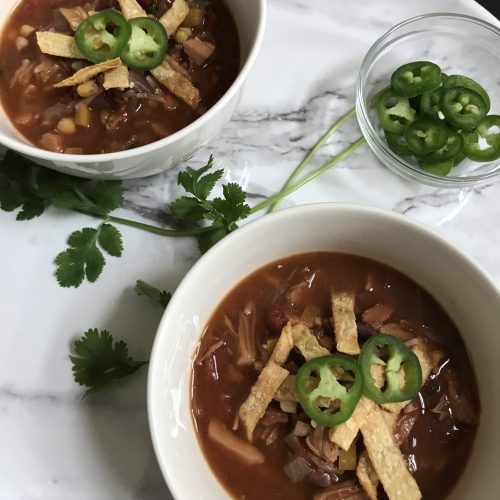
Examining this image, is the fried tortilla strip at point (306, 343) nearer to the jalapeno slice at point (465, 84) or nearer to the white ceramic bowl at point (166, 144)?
the white ceramic bowl at point (166, 144)

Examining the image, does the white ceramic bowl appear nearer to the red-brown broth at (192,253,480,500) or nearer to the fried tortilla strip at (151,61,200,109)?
the fried tortilla strip at (151,61,200,109)

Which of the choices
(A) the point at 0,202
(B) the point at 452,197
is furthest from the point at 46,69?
(B) the point at 452,197

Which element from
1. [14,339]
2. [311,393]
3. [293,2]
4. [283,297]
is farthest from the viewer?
[293,2]

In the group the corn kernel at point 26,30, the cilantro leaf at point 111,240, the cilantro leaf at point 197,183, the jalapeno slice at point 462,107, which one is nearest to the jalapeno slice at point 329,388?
the cilantro leaf at point 197,183

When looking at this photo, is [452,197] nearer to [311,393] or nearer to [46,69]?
[311,393]

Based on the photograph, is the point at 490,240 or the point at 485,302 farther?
the point at 490,240

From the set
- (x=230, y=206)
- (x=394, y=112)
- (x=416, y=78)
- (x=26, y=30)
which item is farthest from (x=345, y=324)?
(x=26, y=30)

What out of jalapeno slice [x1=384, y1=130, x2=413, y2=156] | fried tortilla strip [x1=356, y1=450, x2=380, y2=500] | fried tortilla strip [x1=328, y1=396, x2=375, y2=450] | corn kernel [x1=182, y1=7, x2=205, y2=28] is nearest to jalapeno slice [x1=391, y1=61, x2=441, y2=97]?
jalapeno slice [x1=384, y1=130, x2=413, y2=156]
